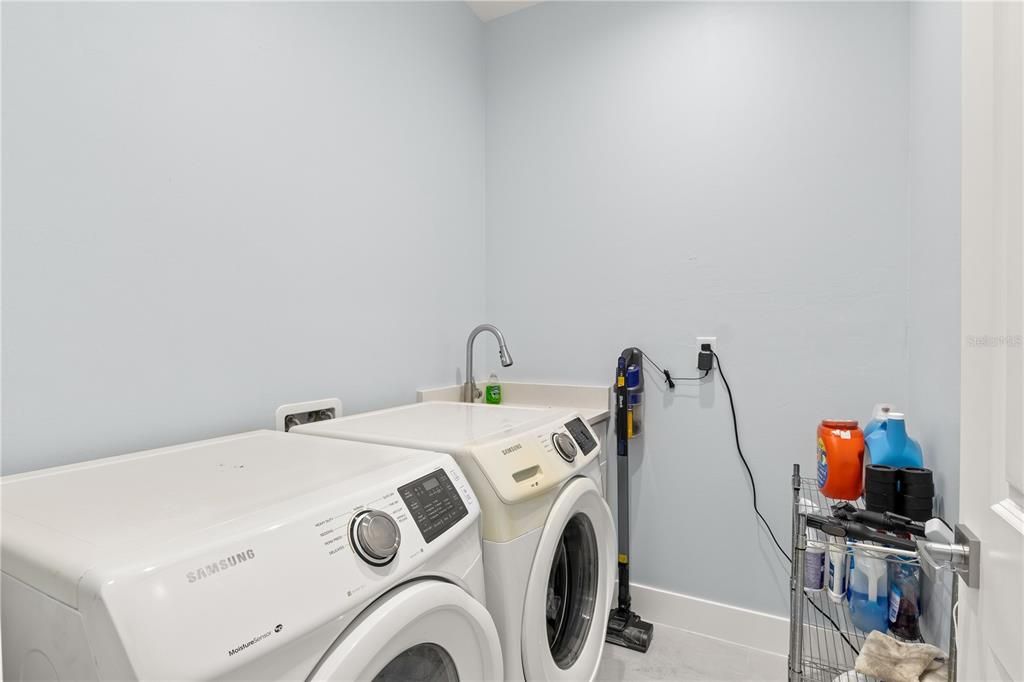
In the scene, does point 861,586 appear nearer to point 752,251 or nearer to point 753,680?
point 753,680

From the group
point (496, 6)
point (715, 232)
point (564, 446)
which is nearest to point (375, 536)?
point (564, 446)

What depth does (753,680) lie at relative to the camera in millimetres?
1745

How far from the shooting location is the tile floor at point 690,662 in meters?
1.77

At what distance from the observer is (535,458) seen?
124cm

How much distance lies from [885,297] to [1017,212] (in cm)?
146

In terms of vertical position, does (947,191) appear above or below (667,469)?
above

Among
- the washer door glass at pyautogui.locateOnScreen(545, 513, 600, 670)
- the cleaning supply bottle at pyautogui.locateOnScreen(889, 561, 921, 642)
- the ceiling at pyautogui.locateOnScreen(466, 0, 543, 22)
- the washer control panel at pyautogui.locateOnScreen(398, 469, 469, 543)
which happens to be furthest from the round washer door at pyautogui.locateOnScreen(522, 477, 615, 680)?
the ceiling at pyautogui.locateOnScreen(466, 0, 543, 22)

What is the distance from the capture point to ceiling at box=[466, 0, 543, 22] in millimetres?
2373

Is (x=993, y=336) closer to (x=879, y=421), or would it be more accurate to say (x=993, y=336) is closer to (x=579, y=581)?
(x=879, y=421)

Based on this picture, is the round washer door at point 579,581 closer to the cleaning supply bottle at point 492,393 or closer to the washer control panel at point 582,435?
the washer control panel at point 582,435

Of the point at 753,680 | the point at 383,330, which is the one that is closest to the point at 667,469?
the point at 753,680

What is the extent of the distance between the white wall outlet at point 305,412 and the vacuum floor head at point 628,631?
1.30m

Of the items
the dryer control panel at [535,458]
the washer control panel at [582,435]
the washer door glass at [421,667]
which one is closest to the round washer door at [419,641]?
the washer door glass at [421,667]

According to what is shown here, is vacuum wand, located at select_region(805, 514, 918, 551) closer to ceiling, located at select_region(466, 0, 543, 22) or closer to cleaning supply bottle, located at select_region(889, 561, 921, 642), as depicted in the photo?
cleaning supply bottle, located at select_region(889, 561, 921, 642)
